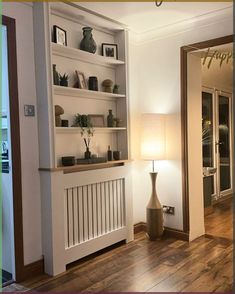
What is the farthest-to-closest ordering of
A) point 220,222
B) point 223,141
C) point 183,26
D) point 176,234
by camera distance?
point 223,141 < point 220,222 < point 176,234 < point 183,26

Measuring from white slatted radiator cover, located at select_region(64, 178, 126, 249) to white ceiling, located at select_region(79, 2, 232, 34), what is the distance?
5.67 feet

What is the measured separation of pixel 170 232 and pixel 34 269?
1638mm

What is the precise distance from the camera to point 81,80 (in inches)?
119

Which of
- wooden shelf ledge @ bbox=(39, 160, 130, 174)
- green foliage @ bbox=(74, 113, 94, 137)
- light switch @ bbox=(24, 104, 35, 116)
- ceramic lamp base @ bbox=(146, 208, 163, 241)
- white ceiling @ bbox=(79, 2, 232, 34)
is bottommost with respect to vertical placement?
ceramic lamp base @ bbox=(146, 208, 163, 241)

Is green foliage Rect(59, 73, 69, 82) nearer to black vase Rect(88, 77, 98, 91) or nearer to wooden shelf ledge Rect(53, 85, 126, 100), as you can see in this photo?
wooden shelf ledge Rect(53, 85, 126, 100)

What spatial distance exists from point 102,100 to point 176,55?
1.00 metres

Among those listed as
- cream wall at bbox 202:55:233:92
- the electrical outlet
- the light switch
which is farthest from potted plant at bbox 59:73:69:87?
cream wall at bbox 202:55:233:92

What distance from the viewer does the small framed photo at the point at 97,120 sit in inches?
123

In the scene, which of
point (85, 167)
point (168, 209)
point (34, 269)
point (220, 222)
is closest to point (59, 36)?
point (85, 167)

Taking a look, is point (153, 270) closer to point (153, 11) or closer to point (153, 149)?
point (153, 149)

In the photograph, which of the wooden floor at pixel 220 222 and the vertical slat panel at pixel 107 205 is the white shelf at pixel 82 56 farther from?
the wooden floor at pixel 220 222

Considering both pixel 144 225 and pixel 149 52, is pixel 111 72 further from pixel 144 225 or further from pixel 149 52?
pixel 144 225

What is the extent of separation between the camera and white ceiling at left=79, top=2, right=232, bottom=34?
9.07 ft

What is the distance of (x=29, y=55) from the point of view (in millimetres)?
2592
